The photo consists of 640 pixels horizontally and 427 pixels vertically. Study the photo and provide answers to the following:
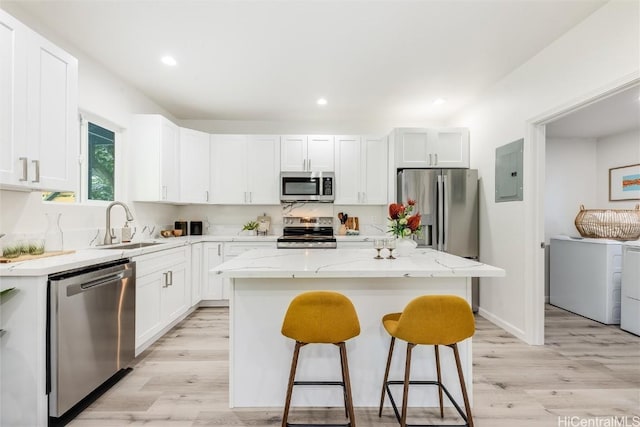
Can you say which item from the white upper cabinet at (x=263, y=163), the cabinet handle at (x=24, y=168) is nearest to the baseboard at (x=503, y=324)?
the white upper cabinet at (x=263, y=163)

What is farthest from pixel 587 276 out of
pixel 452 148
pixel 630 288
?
pixel 452 148

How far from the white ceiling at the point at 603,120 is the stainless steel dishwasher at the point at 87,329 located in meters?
4.11

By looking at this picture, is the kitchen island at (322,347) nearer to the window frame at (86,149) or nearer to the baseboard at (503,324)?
the baseboard at (503,324)

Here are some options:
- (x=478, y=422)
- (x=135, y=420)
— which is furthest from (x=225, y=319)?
(x=478, y=422)

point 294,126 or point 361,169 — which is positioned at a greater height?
point 294,126

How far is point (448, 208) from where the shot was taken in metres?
3.71

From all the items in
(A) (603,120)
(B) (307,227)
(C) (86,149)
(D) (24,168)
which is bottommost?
(B) (307,227)

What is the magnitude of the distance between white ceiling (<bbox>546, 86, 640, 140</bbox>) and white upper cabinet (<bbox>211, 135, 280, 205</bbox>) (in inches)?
132

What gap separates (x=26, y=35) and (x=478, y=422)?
3.60 metres

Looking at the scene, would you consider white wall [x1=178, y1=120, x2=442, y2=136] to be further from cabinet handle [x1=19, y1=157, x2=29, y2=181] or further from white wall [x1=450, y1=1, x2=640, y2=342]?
cabinet handle [x1=19, y1=157, x2=29, y2=181]

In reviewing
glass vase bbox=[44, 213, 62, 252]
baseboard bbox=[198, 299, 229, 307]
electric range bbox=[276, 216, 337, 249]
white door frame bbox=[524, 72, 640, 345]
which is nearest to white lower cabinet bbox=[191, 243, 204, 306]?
baseboard bbox=[198, 299, 229, 307]

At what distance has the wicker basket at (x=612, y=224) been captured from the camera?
11.5ft

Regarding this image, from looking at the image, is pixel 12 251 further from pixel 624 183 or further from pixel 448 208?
pixel 624 183

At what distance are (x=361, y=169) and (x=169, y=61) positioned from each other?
2669mm
